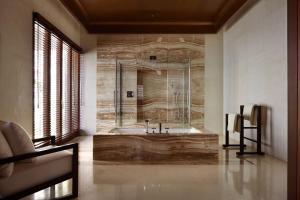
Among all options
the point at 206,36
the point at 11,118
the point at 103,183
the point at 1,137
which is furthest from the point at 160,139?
the point at 206,36

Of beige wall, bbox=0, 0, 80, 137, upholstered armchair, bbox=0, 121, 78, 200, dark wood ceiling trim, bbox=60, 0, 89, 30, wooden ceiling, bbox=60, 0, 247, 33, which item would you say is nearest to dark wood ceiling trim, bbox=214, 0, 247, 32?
wooden ceiling, bbox=60, 0, 247, 33

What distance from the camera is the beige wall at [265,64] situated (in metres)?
4.96

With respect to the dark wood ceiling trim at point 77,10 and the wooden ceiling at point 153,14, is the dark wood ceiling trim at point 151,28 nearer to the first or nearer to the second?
the wooden ceiling at point 153,14

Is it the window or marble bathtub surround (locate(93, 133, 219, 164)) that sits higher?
the window

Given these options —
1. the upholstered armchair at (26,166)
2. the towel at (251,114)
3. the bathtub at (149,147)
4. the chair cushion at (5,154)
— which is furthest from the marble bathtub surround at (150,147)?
the chair cushion at (5,154)

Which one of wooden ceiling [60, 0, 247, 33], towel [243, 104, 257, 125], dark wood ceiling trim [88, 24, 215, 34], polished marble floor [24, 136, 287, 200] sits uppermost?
wooden ceiling [60, 0, 247, 33]

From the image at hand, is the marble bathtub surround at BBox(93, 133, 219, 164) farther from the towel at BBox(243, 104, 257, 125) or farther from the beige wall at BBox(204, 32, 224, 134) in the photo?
Answer: the beige wall at BBox(204, 32, 224, 134)

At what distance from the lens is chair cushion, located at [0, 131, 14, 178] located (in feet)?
7.71

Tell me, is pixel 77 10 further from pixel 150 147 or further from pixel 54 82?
pixel 150 147

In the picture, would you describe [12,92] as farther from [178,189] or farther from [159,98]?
[159,98]

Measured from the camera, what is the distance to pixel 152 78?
27.0 feet

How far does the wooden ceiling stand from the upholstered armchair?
3848mm

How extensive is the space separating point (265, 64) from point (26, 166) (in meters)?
4.51

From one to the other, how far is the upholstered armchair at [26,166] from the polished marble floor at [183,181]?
38 centimetres
